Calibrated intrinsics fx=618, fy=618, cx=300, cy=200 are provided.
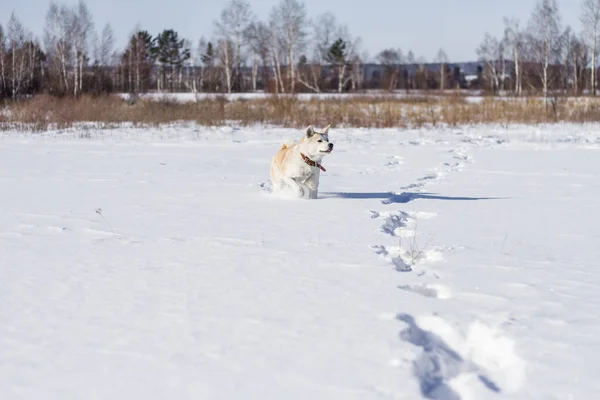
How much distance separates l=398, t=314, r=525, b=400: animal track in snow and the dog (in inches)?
143

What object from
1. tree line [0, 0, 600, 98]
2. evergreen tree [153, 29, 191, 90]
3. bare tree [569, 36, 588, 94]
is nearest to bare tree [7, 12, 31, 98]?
tree line [0, 0, 600, 98]

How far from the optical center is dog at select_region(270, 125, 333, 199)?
255 inches

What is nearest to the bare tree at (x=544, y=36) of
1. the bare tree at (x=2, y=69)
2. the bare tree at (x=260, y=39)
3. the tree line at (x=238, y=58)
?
the tree line at (x=238, y=58)

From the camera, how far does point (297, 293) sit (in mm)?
3371

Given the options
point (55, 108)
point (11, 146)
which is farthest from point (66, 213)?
point (55, 108)

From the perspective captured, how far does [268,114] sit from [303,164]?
15004mm

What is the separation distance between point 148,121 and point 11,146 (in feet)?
22.7

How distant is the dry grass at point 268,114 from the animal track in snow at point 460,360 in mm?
16999

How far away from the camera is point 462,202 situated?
263 inches

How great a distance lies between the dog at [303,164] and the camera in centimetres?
648

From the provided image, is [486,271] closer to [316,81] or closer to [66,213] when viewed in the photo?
[66,213]

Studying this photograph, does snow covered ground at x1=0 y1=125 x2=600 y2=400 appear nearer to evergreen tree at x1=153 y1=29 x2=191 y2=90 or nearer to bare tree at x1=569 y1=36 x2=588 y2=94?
bare tree at x1=569 y1=36 x2=588 y2=94

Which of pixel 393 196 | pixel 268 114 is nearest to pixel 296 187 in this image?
pixel 393 196

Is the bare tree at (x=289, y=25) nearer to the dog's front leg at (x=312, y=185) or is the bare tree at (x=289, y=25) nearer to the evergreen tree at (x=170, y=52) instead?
the evergreen tree at (x=170, y=52)
